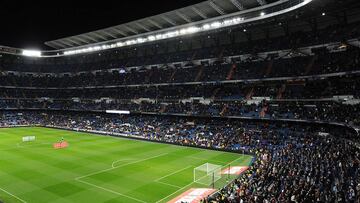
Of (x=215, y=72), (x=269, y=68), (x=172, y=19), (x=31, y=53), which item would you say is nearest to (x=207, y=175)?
(x=269, y=68)

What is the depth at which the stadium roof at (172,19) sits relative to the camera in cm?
4661

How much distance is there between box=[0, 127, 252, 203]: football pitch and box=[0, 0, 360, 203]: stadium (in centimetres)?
16

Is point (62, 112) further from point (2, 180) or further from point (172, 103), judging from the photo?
point (2, 180)

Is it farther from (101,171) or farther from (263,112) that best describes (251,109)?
(101,171)

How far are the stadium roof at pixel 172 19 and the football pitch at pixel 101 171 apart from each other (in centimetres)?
2469

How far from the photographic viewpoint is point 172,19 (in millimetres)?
54406

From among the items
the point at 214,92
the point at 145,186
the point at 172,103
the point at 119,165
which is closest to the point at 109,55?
the point at 172,103

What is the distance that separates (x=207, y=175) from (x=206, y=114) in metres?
25.6

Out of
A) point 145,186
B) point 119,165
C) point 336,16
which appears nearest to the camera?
point 145,186

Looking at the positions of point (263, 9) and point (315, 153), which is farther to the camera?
point (263, 9)

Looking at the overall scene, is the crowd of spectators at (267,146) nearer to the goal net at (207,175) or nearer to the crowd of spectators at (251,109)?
the crowd of spectators at (251,109)

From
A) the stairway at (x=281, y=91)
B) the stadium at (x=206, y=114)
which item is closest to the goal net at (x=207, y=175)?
the stadium at (x=206, y=114)

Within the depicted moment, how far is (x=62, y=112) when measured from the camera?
85688 mm

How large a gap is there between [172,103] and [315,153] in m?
36.9
